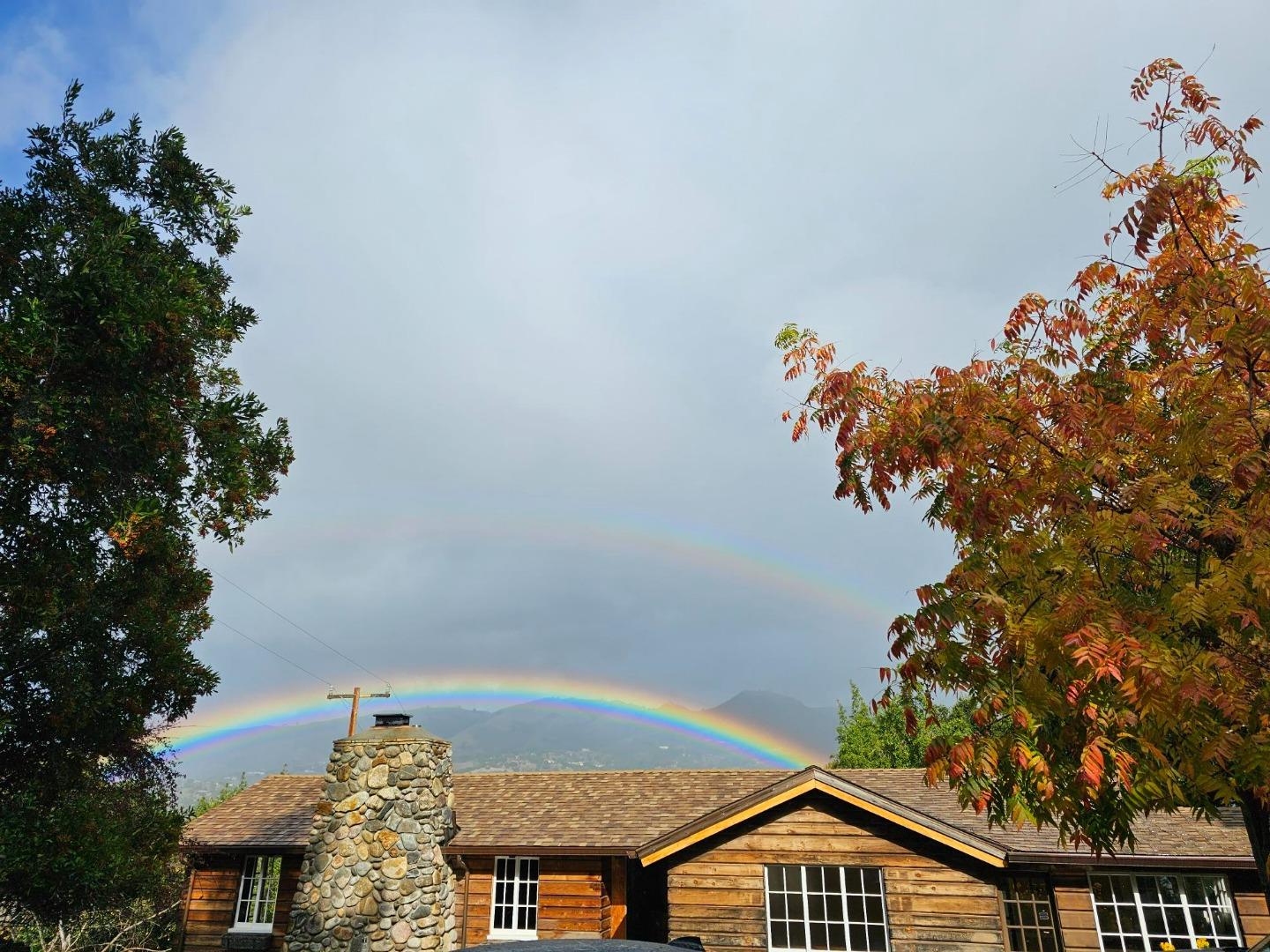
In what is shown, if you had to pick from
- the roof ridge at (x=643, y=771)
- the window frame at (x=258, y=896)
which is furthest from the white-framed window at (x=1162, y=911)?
the window frame at (x=258, y=896)

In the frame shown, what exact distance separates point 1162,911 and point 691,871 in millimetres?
9274

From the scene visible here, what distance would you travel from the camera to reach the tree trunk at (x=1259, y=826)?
6266mm

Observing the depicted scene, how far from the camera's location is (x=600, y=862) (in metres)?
17.4

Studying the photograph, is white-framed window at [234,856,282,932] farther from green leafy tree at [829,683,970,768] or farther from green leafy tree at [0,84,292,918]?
green leafy tree at [829,683,970,768]

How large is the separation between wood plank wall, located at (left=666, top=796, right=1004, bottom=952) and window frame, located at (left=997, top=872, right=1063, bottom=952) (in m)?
0.19

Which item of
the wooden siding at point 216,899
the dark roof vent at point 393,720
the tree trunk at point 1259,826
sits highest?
the dark roof vent at point 393,720

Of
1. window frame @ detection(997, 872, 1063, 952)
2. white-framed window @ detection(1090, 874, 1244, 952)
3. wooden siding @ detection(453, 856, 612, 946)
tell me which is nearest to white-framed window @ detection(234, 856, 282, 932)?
wooden siding @ detection(453, 856, 612, 946)

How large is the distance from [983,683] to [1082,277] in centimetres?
435

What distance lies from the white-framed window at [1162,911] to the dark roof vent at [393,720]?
16.3 metres

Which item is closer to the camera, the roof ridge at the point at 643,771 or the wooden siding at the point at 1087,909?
the wooden siding at the point at 1087,909

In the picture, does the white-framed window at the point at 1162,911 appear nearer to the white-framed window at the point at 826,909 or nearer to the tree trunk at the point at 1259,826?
the white-framed window at the point at 826,909

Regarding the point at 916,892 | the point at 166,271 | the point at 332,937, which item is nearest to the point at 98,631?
the point at 166,271

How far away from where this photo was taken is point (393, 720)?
1969cm

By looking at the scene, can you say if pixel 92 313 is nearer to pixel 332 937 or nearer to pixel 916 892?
pixel 332 937
